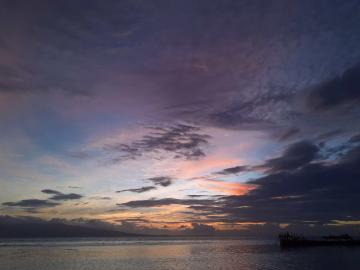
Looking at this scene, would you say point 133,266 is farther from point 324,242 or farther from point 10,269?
point 324,242

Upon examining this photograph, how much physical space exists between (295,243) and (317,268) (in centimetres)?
8386

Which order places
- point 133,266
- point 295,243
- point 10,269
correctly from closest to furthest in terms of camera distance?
point 10,269 < point 133,266 < point 295,243

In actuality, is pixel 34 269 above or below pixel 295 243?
below

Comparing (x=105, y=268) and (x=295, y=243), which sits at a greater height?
(x=295, y=243)

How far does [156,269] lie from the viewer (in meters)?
65.2

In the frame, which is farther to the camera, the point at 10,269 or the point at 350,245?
the point at 350,245

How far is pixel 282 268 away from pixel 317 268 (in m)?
7.09

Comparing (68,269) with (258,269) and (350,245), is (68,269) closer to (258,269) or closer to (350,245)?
(258,269)

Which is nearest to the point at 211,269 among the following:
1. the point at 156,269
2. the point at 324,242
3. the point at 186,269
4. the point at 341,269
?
the point at 186,269

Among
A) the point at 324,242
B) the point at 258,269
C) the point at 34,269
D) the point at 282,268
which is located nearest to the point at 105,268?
the point at 34,269

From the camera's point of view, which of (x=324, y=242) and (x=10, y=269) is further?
(x=324, y=242)

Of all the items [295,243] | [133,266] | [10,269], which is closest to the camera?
[10,269]

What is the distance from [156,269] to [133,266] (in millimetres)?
6310

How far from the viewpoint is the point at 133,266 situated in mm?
69375
